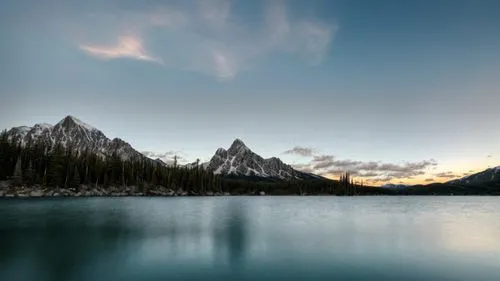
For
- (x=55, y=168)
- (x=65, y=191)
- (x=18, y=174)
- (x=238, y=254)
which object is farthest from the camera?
(x=65, y=191)

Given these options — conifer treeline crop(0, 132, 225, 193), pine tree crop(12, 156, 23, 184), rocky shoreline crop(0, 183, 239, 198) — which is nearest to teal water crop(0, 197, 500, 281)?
pine tree crop(12, 156, 23, 184)

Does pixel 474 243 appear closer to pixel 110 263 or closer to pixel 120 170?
pixel 110 263

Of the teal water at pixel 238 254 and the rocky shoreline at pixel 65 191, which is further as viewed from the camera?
the rocky shoreline at pixel 65 191

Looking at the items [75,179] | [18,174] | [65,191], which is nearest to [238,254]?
[18,174]

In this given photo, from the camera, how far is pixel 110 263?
27656 mm

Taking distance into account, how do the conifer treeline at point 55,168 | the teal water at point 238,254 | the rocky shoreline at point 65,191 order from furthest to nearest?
the conifer treeline at point 55,168, the rocky shoreline at point 65,191, the teal water at point 238,254

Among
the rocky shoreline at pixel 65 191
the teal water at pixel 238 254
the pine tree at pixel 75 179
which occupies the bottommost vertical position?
the teal water at pixel 238 254

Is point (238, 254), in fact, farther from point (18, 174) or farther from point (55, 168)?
point (55, 168)

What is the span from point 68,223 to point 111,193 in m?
132

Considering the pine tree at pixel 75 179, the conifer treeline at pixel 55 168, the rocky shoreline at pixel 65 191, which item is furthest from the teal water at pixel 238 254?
the pine tree at pixel 75 179

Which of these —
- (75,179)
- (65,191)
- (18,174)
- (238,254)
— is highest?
(18,174)

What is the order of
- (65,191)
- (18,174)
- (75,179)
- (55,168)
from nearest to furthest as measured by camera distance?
(18,174)
(55,168)
(65,191)
(75,179)

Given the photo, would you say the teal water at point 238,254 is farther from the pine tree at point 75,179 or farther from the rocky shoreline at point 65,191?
the pine tree at point 75,179

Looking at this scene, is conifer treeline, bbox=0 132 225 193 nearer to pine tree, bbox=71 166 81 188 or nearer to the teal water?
pine tree, bbox=71 166 81 188
